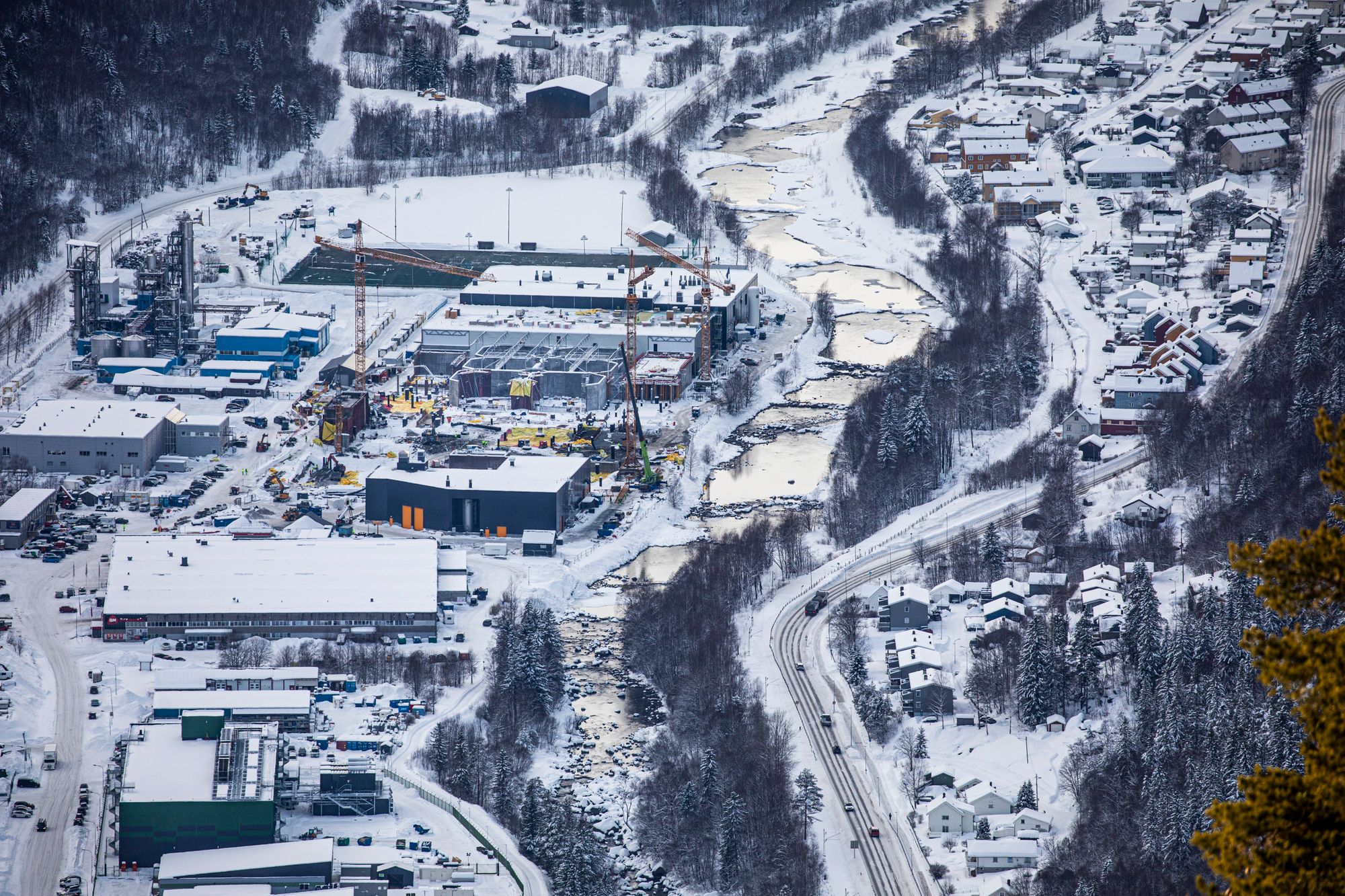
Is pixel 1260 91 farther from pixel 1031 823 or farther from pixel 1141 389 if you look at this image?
pixel 1031 823

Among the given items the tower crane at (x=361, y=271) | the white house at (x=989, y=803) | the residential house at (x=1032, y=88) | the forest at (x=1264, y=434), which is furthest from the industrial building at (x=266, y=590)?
the residential house at (x=1032, y=88)

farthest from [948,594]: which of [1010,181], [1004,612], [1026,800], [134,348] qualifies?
[1010,181]

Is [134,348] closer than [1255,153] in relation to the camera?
Yes

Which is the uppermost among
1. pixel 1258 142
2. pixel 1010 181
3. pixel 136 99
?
pixel 1258 142

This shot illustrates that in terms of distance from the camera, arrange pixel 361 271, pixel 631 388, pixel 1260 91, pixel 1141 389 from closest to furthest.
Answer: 1. pixel 1141 389
2. pixel 631 388
3. pixel 361 271
4. pixel 1260 91

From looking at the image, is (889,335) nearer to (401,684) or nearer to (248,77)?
(401,684)

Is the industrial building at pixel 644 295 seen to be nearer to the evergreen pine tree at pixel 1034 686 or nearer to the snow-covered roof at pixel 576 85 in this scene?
the snow-covered roof at pixel 576 85
